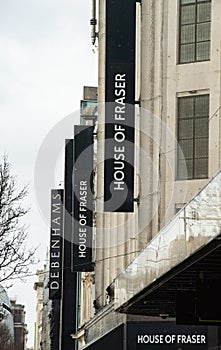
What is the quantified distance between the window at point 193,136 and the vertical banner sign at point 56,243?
3011 centimetres

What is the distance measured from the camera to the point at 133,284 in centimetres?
2250

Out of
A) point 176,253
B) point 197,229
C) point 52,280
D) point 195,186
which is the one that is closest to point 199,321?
point 176,253

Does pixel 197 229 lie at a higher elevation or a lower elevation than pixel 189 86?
lower

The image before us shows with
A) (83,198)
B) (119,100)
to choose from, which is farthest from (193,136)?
(83,198)

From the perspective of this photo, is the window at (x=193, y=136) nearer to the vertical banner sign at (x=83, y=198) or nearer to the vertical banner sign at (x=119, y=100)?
the vertical banner sign at (x=119, y=100)

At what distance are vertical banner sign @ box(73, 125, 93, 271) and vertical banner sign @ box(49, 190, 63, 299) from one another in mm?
9798

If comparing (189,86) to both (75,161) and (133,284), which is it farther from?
(75,161)

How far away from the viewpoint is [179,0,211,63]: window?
34188 mm

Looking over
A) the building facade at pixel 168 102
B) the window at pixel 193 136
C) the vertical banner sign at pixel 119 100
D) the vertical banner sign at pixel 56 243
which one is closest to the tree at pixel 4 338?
the vertical banner sign at pixel 56 243

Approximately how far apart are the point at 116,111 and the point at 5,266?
6.34 m

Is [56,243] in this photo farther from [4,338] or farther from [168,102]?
[4,338]

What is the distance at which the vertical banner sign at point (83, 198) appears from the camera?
51850 mm

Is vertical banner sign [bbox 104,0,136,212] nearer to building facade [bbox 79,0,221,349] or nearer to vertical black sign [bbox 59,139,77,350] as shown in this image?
building facade [bbox 79,0,221,349]

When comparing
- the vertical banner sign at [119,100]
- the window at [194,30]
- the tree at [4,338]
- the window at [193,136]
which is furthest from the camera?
the tree at [4,338]
